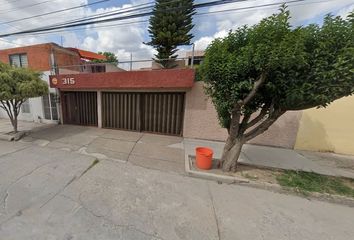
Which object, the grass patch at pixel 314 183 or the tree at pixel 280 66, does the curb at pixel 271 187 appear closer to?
the grass patch at pixel 314 183

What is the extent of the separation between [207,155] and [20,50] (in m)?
14.6

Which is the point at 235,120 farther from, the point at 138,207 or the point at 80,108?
the point at 80,108

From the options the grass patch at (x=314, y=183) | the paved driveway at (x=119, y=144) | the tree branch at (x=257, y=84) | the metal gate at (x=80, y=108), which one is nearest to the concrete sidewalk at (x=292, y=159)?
the grass patch at (x=314, y=183)

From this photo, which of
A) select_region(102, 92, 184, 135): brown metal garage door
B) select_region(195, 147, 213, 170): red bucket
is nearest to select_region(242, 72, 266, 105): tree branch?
select_region(195, 147, 213, 170): red bucket

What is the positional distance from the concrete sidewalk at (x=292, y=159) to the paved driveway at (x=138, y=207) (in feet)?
6.16

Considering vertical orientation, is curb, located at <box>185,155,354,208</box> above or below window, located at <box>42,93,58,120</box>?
below

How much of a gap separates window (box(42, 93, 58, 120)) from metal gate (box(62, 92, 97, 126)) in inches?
24.7

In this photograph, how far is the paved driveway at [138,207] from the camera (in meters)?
2.83

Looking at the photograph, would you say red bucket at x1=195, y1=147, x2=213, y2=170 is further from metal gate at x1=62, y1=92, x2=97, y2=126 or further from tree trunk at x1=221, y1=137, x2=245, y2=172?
metal gate at x1=62, y1=92, x2=97, y2=126

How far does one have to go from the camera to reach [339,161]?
6.36 metres

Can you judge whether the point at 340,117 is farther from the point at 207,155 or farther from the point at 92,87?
the point at 92,87

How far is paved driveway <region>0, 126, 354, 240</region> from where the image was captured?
283cm

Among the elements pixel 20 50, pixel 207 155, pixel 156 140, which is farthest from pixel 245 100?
pixel 20 50

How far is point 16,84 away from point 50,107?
11.6 ft
